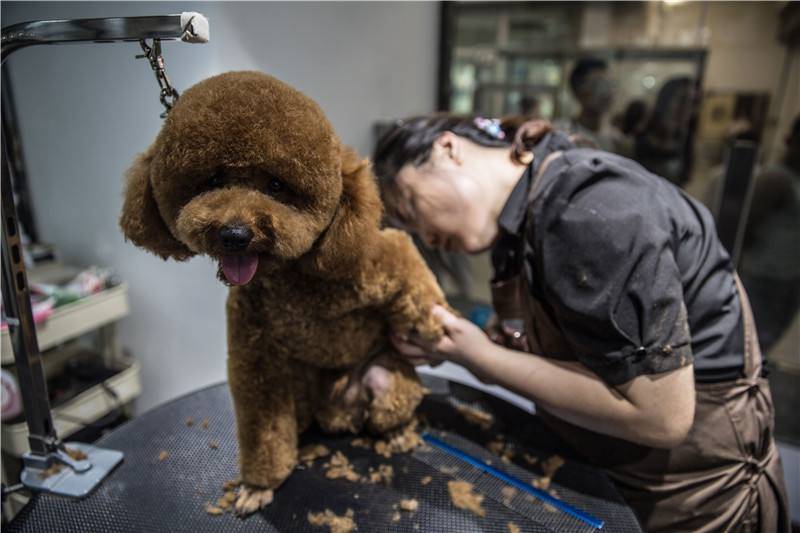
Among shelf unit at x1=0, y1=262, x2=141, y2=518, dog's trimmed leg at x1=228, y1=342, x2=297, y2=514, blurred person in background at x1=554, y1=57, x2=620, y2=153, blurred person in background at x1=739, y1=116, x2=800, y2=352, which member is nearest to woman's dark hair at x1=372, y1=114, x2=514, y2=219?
dog's trimmed leg at x1=228, y1=342, x2=297, y2=514

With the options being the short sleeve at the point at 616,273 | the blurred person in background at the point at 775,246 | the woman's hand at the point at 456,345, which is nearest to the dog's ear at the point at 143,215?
the woman's hand at the point at 456,345

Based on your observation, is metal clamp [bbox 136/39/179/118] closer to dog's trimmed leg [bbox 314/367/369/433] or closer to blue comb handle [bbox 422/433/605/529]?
dog's trimmed leg [bbox 314/367/369/433]

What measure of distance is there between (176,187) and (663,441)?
2.25ft

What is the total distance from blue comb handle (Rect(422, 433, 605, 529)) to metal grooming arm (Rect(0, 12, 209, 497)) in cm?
53

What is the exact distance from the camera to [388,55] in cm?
153

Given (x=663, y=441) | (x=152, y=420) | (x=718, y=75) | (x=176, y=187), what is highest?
(x=718, y=75)

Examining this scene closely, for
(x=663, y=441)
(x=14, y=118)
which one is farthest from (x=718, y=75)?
(x=14, y=118)

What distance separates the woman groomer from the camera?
24.0 inches

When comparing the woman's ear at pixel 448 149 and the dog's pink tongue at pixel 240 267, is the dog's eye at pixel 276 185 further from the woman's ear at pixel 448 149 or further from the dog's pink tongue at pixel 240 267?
the woman's ear at pixel 448 149

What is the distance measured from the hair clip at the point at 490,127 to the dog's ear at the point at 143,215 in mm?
546

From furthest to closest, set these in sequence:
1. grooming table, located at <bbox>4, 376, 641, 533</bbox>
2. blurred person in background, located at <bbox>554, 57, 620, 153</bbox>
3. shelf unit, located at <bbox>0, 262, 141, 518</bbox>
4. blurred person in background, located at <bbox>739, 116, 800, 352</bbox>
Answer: blurred person in background, located at <bbox>554, 57, 620, 153</bbox> → blurred person in background, located at <bbox>739, 116, 800, 352</bbox> → shelf unit, located at <bbox>0, 262, 141, 518</bbox> → grooming table, located at <bbox>4, 376, 641, 533</bbox>

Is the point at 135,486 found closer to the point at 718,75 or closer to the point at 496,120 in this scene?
the point at 496,120

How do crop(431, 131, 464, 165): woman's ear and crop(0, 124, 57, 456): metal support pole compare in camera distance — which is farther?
crop(431, 131, 464, 165): woman's ear

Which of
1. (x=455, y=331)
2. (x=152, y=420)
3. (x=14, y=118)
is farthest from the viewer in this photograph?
(x=14, y=118)
